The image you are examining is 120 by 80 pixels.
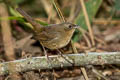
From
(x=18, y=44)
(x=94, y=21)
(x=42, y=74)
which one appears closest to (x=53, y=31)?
(x=42, y=74)

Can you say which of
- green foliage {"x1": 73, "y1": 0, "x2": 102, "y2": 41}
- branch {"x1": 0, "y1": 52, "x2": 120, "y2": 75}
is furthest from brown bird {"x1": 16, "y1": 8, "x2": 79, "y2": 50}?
green foliage {"x1": 73, "y1": 0, "x2": 102, "y2": 41}

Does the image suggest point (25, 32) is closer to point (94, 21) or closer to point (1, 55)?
point (1, 55)

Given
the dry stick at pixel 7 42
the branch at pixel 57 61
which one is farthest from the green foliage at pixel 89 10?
the branch at pixel 57 61

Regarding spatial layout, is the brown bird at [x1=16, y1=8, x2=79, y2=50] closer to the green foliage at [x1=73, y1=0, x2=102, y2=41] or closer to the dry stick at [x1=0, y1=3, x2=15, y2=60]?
the dry stick at [x1=0, y1=3, x2=15, y2=60]

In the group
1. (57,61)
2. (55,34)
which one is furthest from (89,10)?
(57,61)

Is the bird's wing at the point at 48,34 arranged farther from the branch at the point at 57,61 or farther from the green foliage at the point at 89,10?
the green foliage at the point at 89,10

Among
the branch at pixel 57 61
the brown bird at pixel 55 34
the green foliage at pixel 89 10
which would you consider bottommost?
the branch at pixel 57 61

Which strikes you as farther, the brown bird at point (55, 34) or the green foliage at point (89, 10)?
the green foliage at point (89, 10)

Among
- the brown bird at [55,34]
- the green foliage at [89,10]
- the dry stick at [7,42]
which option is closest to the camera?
the brown bird at [55,34]

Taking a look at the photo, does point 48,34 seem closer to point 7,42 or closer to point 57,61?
point 57,61
